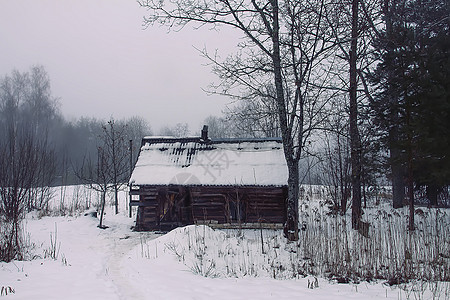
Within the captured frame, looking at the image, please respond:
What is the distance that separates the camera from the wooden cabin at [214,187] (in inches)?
538

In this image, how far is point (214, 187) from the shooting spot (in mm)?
13719

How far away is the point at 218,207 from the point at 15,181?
307 inches

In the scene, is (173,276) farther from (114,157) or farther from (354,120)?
(114,157)

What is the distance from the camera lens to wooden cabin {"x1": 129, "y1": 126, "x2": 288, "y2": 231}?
13672 millimetres

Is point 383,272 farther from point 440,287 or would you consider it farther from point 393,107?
point 393,107

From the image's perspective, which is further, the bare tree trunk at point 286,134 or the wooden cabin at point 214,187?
the wooden cabin at point 214,187

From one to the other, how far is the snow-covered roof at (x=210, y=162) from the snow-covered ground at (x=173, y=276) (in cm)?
413

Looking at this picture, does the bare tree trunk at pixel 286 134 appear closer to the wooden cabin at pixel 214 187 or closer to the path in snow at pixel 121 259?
the wooden cabin at pixel 214 187

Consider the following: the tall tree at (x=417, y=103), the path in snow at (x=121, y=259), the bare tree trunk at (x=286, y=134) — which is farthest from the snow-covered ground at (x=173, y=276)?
the tall tree at (x=417, y=103)

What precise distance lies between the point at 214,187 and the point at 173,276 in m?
7.25

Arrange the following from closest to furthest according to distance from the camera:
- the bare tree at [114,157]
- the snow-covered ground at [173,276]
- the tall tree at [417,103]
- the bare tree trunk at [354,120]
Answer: the snow-covered ground at [173,276] → the tall tree at [417,103] → the bare tree trunk at [354,120] → the bare tree at [114,157]

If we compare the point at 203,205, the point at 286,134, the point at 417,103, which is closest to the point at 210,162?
the point at 203,205

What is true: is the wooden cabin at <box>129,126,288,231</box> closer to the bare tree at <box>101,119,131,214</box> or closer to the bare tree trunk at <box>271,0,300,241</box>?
the bare tree at <box>101,119,131,214</box>

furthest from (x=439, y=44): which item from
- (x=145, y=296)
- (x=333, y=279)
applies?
(x=145, y=296)
